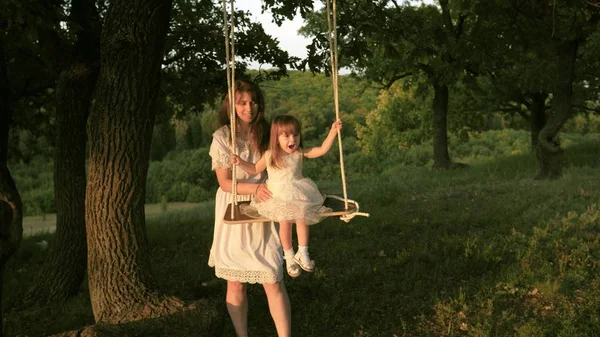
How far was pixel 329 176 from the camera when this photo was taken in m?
43.3

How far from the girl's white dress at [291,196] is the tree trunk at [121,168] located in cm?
131

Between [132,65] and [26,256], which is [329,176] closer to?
[26,256]

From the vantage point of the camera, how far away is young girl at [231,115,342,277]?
441cm

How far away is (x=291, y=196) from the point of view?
450 cm

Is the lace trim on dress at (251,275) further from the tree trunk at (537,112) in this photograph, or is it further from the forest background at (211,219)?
the tree trunk at (537,112)

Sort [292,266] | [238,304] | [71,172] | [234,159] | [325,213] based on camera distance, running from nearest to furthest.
Result: [234,159]
[325,213]
[292,266]
[238,304]
[71,172]

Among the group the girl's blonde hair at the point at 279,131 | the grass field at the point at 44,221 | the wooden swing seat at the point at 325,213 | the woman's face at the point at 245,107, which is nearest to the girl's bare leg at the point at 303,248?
the wooden swing seat at the point at 325,213

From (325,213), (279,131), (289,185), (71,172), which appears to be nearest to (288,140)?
(279,131)

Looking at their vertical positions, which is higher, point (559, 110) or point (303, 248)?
point (559, 110)

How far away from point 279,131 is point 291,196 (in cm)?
48

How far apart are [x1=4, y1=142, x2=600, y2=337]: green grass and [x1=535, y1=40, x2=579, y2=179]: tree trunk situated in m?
3.80

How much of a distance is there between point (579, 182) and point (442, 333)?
31.4ft

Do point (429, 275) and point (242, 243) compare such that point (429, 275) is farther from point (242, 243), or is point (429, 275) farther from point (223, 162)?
point (223, 162)

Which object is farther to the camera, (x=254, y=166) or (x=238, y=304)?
(x=238, y=304)
